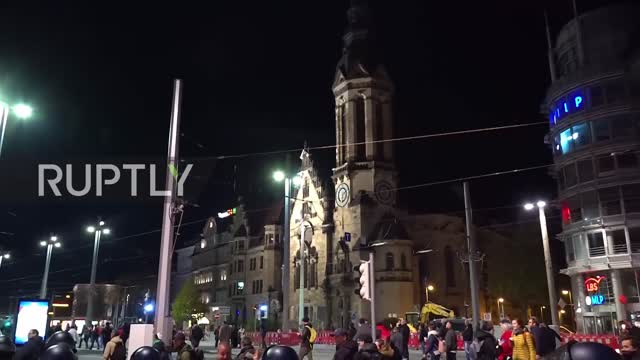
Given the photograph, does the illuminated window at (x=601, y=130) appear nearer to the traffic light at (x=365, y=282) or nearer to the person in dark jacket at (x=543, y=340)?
the person in dark jacket at (x=543, y=340)

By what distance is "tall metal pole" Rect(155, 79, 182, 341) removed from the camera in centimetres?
1334

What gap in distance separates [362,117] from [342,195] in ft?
31.9

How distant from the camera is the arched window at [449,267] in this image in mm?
63062

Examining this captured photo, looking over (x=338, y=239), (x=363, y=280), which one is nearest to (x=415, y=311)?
(x=338, y=239)

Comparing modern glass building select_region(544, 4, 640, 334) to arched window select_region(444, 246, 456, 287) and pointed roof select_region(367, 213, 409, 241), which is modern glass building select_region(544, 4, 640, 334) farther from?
arched window select_region(444, 246, 456, 287)

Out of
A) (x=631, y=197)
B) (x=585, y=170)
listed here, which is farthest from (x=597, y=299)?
(x=585, y=170)

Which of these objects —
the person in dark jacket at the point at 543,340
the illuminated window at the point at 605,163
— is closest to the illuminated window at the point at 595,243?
the illuminated window at the point at 605,163

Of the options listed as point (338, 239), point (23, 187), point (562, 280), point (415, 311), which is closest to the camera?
point (23, 187)

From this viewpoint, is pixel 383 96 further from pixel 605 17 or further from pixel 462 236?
pixel 605 17

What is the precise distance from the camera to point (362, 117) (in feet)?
213

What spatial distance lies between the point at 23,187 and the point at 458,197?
61.2 metres

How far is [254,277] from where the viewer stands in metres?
75.9

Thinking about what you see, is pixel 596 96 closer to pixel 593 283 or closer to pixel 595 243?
pixel 595 243

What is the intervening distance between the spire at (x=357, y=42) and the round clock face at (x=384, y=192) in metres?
14.0
